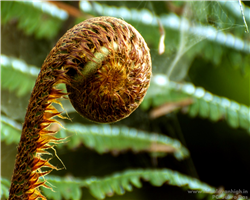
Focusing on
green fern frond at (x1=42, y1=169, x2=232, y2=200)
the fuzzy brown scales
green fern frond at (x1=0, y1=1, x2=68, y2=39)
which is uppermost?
green fern frond at (x1=0, y1=1, x2=68, y2=39)

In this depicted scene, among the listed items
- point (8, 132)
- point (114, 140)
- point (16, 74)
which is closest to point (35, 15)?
point (16, 74)

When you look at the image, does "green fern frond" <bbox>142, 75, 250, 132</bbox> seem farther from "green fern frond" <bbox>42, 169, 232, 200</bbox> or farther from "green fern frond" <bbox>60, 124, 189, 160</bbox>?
"green fern frond" <bbox>42, 169, 232, 200</bbox>

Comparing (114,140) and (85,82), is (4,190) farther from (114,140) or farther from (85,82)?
(85,82)

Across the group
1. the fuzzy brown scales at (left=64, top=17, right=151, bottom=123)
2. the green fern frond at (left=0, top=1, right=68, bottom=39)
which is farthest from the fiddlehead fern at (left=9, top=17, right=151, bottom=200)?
the green fern frond at (left=0, top=1, right=68, bottom=39)

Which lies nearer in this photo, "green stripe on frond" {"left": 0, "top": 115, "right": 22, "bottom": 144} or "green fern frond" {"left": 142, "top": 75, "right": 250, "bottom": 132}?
"green stripe on frond" {"left": 0, "top": 115, "right": 22, "bottom": 144}

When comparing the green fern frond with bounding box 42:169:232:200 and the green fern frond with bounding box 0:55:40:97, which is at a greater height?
the green fern frond with bounding box 0:55:40:97

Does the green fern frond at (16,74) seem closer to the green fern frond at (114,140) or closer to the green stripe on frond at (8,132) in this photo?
the green stripe on frond at (8,132)

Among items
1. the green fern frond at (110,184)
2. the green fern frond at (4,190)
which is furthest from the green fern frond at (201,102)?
the green fern frond at (4,190)
